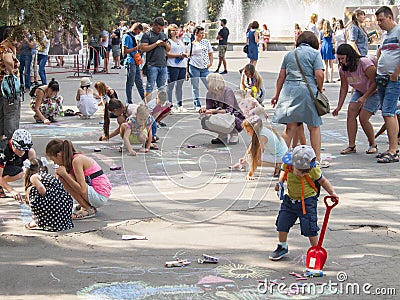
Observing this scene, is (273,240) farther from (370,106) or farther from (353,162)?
(370,106)

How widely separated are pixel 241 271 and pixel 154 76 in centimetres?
808

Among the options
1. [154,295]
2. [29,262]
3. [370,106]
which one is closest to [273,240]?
[154,295]

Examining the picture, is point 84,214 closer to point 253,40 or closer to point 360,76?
point 360,76

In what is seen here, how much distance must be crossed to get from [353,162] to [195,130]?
2.52 meters

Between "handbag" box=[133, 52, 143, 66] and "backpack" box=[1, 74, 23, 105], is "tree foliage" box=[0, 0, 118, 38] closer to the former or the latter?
"backpack" box=[1, 74, 23, 105]

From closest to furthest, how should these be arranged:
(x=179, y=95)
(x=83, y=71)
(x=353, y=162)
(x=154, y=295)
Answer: (x=154, y=295) → (x=353, y=162) → (x=179, y=95) → (x=83, y=71)

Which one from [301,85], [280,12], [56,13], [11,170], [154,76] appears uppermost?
[280,12]

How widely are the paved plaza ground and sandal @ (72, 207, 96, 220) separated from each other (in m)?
0.09

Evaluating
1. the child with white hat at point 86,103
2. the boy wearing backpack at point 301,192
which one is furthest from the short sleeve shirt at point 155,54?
the boy wearing backpack at point 301,192

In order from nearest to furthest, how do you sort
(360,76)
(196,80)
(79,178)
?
(79,178) < (360,76) < (196,80)

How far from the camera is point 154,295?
201 inches

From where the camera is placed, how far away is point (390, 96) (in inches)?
386

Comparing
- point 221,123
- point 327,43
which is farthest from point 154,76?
point 327,43

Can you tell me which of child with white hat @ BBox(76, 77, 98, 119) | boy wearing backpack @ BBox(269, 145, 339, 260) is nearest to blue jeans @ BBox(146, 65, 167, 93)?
child with white hat @ BBox(76, 77, 98, 119)
